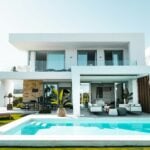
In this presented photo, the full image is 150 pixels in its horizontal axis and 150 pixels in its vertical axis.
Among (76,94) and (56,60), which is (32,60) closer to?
(56,60)

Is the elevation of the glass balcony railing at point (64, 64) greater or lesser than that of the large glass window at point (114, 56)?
lesser

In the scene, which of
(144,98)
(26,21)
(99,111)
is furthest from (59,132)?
(26,21)

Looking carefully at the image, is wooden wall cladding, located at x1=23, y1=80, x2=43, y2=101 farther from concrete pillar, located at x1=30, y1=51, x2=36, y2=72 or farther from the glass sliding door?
the glass sliding door

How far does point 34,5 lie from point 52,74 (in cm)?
620

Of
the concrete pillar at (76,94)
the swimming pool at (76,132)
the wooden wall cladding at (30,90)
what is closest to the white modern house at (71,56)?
the wooden wall cladding at (30,90)

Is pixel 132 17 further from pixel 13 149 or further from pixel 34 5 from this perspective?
pixel 13 149

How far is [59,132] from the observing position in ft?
39.1

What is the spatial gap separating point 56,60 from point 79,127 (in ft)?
40.9

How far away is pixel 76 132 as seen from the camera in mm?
11859

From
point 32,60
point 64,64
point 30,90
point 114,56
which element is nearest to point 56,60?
point 64,64

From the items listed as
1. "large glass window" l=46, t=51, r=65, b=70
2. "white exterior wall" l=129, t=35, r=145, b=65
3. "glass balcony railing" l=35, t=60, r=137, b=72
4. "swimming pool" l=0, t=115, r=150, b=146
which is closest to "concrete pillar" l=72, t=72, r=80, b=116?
"swimming pool" l=0, t=115, r=150, b=146

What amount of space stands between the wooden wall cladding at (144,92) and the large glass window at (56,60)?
836 cm

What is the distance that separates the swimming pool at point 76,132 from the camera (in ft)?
25.3

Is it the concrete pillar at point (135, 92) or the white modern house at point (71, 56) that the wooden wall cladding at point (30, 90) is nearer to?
the white modern house at point (71, 56)
